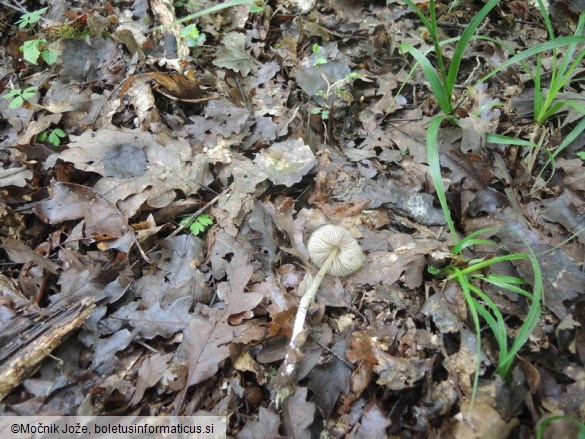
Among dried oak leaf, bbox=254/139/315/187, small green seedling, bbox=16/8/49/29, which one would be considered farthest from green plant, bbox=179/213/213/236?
small green seedling, bbox=16/8/49/29

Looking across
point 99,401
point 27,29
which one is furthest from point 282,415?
point 27,29

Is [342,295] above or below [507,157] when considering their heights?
below

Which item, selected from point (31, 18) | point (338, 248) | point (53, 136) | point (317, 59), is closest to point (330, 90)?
point (317, 59)

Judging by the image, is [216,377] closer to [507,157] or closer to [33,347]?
[33,347]

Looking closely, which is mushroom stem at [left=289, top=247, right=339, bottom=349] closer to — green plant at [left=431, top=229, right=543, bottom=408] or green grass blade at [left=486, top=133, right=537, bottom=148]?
green plant at [left=431, top=229, right=543, bottom=408]

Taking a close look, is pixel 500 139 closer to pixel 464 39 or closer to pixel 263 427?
pixel 464 39
